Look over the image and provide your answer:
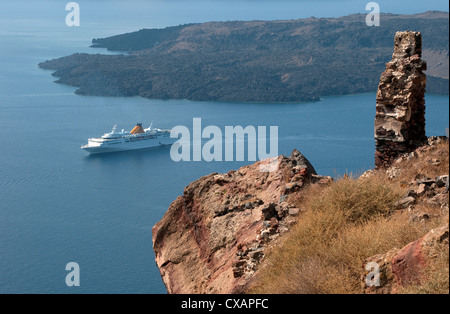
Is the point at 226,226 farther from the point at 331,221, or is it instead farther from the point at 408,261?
the point at 408,261

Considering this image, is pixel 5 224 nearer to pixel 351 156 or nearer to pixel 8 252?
pixel 8 252

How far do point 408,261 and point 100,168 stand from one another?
200ft

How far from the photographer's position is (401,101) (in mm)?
9500

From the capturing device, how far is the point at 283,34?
506 ft

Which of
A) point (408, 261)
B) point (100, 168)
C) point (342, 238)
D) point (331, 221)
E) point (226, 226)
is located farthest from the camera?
point (100, 168)

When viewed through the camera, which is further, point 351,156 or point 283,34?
point 283,34

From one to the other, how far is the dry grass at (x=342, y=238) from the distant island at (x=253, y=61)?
80.8 m

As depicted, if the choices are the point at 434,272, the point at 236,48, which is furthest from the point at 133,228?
the point at 236,48

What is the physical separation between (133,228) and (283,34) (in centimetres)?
11819

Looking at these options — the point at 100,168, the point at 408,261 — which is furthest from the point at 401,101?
the point at 100,168

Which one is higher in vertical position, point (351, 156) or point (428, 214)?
point (428, 214)

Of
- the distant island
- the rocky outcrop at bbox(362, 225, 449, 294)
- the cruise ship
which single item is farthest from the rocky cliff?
the distant island

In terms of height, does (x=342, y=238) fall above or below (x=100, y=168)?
above
